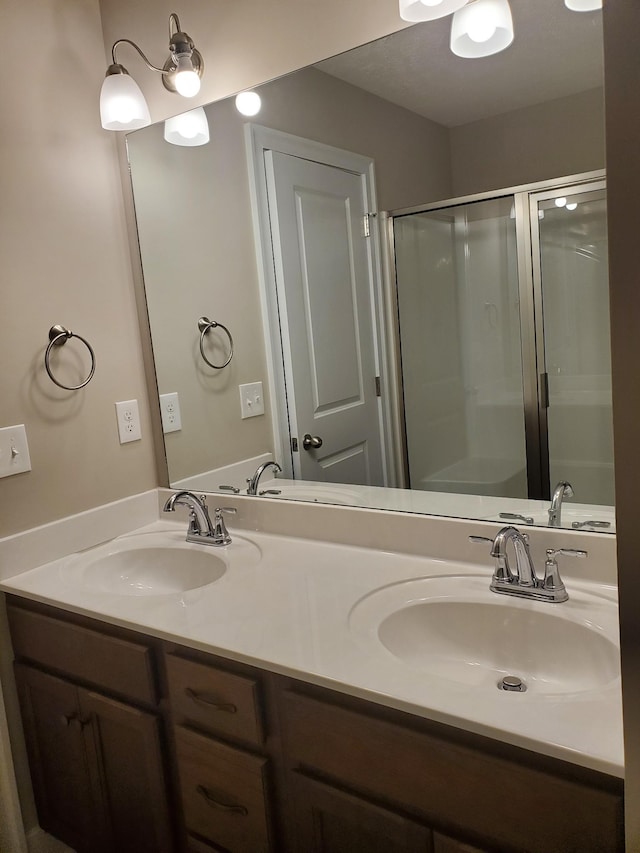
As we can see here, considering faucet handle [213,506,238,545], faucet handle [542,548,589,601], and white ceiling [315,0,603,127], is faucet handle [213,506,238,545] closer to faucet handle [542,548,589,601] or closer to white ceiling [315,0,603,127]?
faucet handle [542,548,589,601]

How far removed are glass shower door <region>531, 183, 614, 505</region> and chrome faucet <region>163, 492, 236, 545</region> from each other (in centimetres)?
85

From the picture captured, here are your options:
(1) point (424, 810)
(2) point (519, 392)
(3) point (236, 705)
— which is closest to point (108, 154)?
(2) point (519, 392)

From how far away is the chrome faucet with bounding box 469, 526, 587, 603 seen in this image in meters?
1.19

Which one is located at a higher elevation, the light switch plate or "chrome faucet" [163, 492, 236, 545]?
the light switch plate

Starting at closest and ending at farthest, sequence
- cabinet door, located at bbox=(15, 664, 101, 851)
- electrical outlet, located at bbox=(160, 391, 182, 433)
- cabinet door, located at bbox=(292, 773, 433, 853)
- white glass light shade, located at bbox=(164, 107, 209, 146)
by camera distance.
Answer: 1. cabinet door, located at bbox=(292, 773, 433, 853)
2. cabinet door, located at bbox=(15, 664, 101, 851)
3. white glass light shade, located at bbox=(164, 107, 209, 146)
4. electrical outlet, located at bbox=(160, 391, 182, 433)

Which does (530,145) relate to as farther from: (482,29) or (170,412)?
(170,412)

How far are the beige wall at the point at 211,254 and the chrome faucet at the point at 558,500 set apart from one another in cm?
77

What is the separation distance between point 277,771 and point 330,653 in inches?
10.0

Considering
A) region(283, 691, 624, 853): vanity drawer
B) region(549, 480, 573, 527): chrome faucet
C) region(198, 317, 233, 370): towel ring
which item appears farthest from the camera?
region(198, 317, 233, 370): towel ring

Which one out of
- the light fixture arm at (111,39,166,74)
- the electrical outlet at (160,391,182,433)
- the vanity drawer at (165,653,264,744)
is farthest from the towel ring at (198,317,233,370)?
the vanity drawer at (165,653,264,744)

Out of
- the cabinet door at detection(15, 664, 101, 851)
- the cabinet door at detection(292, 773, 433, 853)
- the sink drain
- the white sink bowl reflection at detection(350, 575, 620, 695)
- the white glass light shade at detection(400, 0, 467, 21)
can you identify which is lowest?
the cabinet door at detection(15, 664, 101, 851)

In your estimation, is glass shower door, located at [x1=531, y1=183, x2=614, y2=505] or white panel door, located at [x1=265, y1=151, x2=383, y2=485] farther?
white panel door, located at [x1=265, y1=151, x2=383, y2=485]

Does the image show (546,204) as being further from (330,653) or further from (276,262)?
(330,653)

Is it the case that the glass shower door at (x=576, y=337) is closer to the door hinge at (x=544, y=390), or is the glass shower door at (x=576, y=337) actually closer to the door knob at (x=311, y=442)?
the door hinge at (x=544, y=390)
